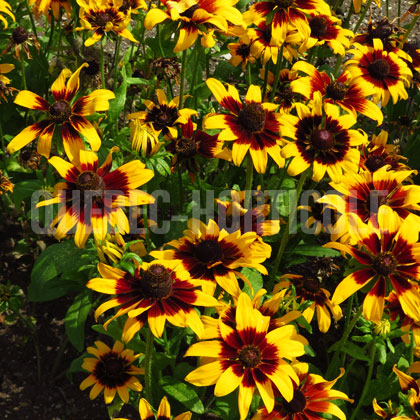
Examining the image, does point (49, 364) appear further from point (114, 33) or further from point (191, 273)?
point (114, 33)

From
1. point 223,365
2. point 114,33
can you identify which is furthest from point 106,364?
point 114,33

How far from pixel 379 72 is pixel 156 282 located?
146cm

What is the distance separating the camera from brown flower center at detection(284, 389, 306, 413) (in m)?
1.51

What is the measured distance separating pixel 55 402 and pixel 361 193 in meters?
1.51

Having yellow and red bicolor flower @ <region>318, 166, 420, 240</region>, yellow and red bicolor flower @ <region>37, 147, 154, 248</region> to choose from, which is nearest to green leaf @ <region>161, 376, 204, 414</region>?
yellow and red bicolor flower @ <region>37, 147, 154, 248</region>

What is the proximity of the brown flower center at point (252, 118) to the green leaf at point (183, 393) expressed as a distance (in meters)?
0.85

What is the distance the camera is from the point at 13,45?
7.87ft

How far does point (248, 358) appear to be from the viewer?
1.40 metres

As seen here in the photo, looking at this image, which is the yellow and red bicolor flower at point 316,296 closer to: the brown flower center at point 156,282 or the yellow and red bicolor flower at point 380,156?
the yellow and red bicolor flower at point 380,156

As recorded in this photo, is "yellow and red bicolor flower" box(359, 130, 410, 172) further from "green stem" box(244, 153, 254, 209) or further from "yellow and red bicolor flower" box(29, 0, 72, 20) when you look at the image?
"yellow and red bicolor flower" box(29, 0, 72, 20)

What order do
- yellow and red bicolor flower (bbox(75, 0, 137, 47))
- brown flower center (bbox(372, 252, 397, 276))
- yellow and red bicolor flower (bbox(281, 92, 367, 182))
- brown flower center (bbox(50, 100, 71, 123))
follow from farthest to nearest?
yellow and red bicolor flower (bbox(75, 0, 137, 47))
brown flower center (bbox(50, 100, 71, 123))
yellow and red bicolor flower (bbox(281, 92, 367, 182))
brown flower center (bbox(372, 252, 397, 276))

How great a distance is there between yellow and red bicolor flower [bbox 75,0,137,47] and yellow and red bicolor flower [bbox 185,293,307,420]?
1301 millimetres

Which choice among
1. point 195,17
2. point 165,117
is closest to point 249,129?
point 195,17

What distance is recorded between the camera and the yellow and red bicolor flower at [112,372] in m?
1.85
